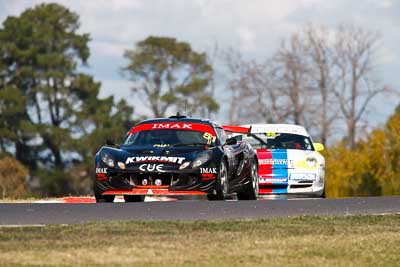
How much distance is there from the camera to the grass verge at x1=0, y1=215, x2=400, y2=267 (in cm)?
1020

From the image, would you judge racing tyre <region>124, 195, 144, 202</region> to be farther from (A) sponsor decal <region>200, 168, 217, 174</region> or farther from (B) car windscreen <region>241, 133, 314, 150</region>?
(B) car windscreen <region>241, 133, 314, 150</region>

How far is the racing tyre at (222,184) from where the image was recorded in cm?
1894

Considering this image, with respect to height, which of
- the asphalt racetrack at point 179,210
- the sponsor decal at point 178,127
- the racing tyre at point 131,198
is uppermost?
the sponsor decal at point 178,127

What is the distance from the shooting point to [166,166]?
1858cm

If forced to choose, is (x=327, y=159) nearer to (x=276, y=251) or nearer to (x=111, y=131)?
(x=111, y=131)

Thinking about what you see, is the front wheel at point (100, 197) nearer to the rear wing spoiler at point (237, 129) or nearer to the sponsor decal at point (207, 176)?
the sponsor decal at point (207, 176)

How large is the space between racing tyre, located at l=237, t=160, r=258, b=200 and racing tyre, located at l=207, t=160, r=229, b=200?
133 cm

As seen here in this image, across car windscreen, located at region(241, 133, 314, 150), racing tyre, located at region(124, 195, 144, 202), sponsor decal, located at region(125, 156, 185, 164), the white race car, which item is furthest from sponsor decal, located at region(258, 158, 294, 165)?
sponsor decal, located at region(125, 156, 185, 164)

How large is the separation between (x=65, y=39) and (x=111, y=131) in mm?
5835

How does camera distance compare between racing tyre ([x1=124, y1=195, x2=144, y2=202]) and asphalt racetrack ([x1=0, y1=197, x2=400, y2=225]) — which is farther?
racing tyre ([x1=124, y1=195, x2=144, y2=202])

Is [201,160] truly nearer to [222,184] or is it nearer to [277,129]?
[222,184]

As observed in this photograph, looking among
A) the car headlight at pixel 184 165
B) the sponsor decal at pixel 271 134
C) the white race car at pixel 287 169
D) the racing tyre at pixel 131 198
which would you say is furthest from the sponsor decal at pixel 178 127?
the sponsor decal at pixel 271 134

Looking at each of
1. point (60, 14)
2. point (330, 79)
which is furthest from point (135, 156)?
point (330, 79)

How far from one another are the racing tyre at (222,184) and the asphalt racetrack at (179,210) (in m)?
1.20
